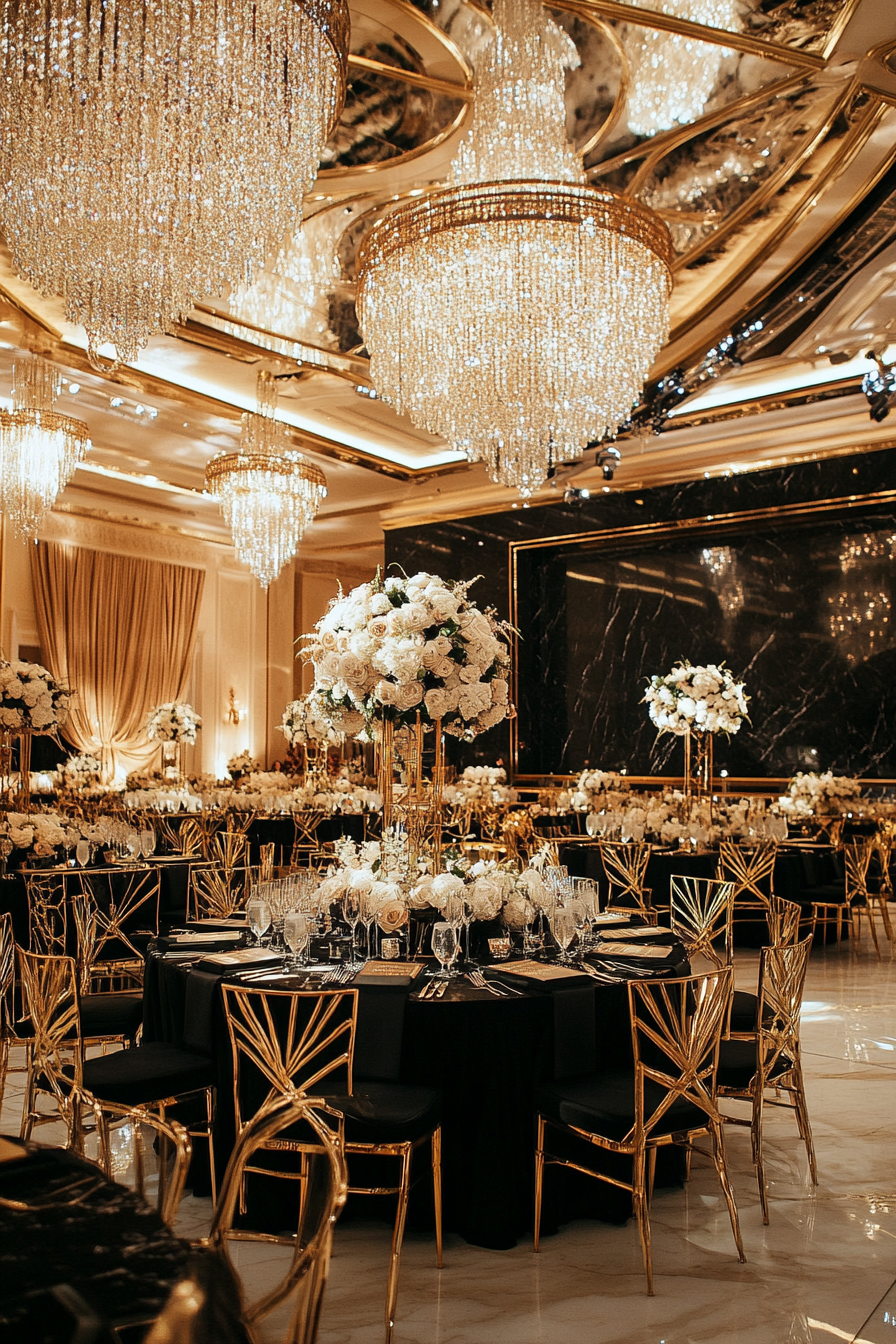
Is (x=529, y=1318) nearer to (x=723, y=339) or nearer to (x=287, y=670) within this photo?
(x=723, y=339)

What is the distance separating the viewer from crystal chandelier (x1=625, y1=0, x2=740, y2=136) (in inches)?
212

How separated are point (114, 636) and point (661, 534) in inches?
329

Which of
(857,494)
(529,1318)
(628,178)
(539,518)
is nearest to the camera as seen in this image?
(529,1318)

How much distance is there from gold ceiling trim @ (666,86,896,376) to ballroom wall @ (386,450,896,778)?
3.02 meters

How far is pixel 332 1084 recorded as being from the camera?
352cm

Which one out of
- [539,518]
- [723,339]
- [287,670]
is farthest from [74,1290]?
[287,670]

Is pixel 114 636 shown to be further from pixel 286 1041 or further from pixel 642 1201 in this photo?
pixel 642 1201

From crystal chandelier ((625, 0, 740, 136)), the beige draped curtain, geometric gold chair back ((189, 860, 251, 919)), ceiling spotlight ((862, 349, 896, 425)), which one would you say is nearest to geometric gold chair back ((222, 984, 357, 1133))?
geometric gold chair back ((189, 860, 251, 919))

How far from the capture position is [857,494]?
1182 cm

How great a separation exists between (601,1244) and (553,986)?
0.84m

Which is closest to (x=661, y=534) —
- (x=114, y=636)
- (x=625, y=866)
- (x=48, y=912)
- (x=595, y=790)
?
(x=595, y=790)

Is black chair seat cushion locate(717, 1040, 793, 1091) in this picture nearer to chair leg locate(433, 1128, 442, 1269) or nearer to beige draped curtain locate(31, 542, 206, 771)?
chair leg locate(433, 1128, 442, 1269)

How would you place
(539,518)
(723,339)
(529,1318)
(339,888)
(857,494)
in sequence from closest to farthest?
(529,1318) < (339,888) < (723,339) < (857,494) < (539,518)

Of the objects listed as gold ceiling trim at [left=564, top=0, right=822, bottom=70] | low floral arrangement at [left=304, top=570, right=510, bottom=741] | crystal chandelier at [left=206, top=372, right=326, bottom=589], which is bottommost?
low floral arrangement at [left=304, top=570, right=510, bottom=741]
